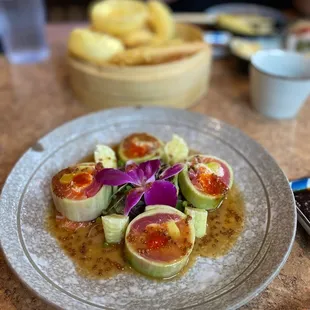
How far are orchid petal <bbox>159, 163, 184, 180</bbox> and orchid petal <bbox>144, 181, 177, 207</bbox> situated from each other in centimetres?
4

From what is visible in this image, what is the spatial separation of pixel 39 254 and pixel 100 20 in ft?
2.70

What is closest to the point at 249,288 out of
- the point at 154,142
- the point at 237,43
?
the point at 154,142

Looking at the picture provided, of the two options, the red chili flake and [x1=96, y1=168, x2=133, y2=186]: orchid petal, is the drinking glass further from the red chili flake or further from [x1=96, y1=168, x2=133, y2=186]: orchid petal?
the red chili flake

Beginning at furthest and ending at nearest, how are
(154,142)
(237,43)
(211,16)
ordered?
(211,16)
(237,43)
(154,142)

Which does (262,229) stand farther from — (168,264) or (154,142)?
(154,142)

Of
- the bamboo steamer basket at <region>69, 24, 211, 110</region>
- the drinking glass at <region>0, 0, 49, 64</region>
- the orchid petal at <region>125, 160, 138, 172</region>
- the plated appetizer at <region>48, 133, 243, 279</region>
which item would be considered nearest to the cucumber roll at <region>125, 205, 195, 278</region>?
the plated appetizer at <region>48, 133, 243, 279</region>

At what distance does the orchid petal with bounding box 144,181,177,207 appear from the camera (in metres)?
0.82

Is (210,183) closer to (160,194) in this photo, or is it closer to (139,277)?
(160,194)

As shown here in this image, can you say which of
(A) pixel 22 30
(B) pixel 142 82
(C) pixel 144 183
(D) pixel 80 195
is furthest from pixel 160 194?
(A) pixel 22 30

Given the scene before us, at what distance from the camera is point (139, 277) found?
2.41 feet

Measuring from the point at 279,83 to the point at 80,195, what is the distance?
2.15 feet

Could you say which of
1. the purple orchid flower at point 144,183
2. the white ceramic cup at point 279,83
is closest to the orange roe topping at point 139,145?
the purple orchid flower at point 144,183

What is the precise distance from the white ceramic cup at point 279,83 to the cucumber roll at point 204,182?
0.38m

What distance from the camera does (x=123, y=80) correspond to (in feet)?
3.87
